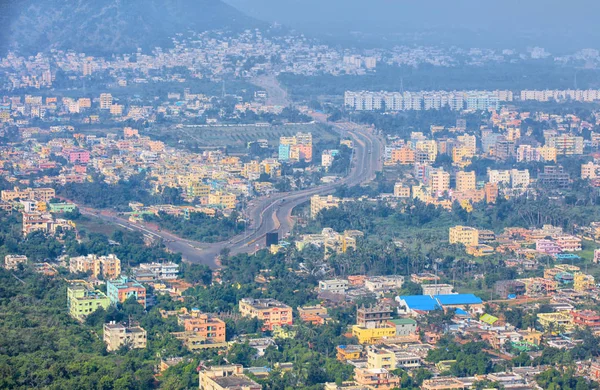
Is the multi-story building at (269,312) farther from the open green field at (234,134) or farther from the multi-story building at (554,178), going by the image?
the open green field at (234,134)

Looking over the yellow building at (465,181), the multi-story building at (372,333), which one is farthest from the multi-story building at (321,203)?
the multi-story building at (372,333)

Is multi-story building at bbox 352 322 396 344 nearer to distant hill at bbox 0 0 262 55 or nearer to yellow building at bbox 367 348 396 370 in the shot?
yellow building at bbox 367 348 396 370

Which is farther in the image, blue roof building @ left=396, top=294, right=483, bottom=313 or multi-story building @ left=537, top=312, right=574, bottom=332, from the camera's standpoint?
blue roof building @ left=396, top=294, right=483, bottom=313

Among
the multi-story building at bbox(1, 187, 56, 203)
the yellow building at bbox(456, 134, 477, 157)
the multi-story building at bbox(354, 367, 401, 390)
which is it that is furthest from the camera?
the yellow building at bbox(456, 134, 477, 157)

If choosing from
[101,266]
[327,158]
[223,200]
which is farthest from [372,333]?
[327,158]

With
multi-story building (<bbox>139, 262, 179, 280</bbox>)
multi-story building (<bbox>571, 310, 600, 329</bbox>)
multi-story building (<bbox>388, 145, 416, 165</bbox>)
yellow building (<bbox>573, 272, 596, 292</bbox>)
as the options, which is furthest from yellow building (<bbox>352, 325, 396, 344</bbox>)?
multi-story building (<bbox>388, 145, 416, 165</bbox>)

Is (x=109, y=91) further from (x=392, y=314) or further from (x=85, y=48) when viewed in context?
(x=392, y=314)
